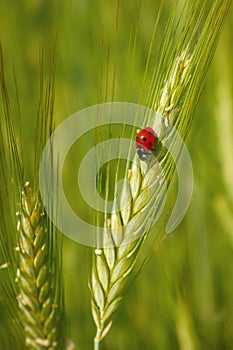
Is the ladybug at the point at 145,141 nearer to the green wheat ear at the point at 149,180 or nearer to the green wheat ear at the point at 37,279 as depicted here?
the green wheat ear at the point at 149,180

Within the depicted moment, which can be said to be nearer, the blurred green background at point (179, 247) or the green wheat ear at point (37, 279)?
the green wheat ear at point (37, 279)

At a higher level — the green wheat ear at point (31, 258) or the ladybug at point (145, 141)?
the ladybug at point (145, 141)

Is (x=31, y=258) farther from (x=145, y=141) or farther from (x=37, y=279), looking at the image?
(x=145, y=141)

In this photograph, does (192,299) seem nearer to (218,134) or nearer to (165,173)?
(218,134)

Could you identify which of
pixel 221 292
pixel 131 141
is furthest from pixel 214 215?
pixel 131 141

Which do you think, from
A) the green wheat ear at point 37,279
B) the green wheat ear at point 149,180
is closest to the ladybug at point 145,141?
the green wheat ear at point 149,180
